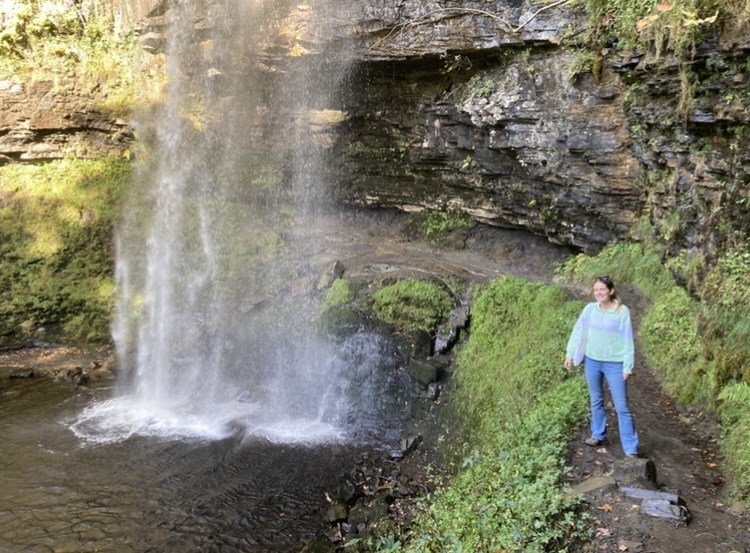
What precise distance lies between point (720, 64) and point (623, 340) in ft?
12.8

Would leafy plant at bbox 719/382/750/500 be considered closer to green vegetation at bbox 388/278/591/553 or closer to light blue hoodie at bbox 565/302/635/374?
light blue hoodie at bbox 565/302/635/374

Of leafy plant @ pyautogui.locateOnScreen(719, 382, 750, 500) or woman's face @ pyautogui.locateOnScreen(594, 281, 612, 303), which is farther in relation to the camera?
woman's face @ pyautogui.locateOnScreen(594, 281, 612, 303)

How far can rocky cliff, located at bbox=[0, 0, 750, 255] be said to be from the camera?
675 cm

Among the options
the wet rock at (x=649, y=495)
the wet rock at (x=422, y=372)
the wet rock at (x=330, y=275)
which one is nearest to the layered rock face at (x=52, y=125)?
the wet rock at (x=330, y=275)

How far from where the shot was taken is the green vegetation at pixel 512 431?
14.1 feet

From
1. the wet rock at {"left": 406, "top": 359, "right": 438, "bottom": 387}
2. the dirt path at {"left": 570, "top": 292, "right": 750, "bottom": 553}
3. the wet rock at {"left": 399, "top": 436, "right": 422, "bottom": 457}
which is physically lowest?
the wet rock at {"left": 399, "top": 436, "right": 422, "bottom": 457}

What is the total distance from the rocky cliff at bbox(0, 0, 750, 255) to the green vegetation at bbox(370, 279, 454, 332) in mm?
2436

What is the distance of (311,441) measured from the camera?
9242mm

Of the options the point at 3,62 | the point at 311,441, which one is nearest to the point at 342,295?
the point at 311,441

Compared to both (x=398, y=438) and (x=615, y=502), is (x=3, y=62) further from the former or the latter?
(x=615, y=502)

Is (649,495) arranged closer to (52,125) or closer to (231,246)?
(231,246)

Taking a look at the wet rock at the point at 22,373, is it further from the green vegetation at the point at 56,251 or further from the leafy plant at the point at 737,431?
the leafy plant at the point at 737,431

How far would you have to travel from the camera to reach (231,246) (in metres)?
13.8

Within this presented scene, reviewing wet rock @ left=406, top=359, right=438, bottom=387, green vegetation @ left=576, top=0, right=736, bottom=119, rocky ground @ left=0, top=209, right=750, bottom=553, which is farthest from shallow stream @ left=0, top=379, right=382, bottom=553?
green vegetation @ left=576, top=0, right=736, bottom=119
